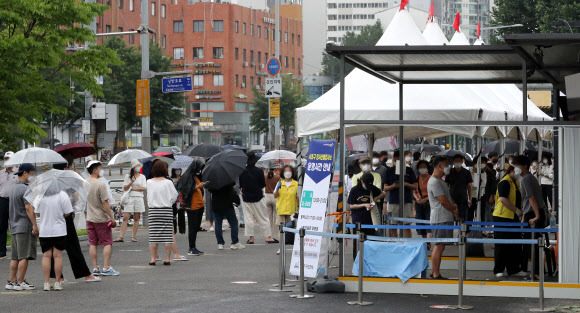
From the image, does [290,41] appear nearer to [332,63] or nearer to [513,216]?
[332,63]

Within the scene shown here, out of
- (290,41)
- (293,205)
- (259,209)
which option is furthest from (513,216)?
(290,41)

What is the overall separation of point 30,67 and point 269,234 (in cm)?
713

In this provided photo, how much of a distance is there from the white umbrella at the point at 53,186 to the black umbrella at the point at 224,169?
5.99 meters

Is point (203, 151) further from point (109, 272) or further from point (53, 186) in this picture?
point (53, 186)

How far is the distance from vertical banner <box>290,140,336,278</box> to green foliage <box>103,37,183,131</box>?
180 ft

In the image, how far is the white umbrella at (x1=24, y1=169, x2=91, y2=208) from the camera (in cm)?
1331

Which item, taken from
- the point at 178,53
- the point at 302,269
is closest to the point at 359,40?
the point at 178,53

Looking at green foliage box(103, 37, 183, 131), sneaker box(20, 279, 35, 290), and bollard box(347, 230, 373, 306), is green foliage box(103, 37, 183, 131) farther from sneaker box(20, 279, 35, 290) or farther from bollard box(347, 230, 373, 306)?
bollard box(347, 230, 373, 306)

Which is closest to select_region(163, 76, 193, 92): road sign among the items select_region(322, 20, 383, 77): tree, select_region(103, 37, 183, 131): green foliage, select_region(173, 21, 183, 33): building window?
select_region(103, 37, 183, 131): green foliage

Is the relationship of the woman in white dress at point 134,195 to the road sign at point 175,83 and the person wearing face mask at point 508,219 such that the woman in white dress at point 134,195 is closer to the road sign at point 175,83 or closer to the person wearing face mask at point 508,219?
the person wearing face mask at point 508,219

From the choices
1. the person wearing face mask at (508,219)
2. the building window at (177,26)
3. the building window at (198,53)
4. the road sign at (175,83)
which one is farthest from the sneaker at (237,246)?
the building window at (198,53)

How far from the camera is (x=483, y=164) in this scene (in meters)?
22.7

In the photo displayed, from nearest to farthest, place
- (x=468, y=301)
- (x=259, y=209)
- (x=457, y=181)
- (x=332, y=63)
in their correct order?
(x=468, y=301), (x=457, y=181), (x=259, y=209), (x=332, y=63)

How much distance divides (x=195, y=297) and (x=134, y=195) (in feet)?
34.1
